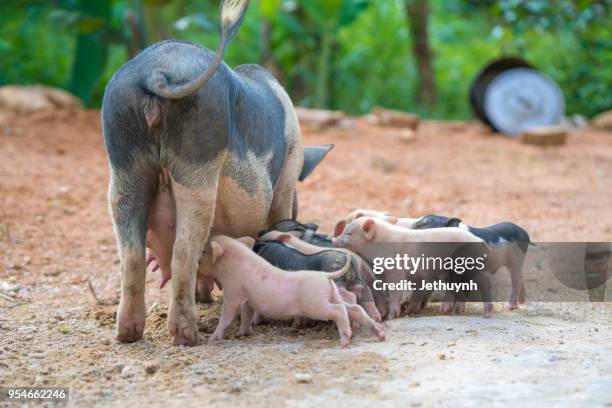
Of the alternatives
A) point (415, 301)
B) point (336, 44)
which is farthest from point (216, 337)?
point (336, 44)

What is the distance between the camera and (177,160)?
432 centimetres

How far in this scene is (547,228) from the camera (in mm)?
7398

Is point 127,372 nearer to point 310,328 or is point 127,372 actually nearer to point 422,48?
point 310,328

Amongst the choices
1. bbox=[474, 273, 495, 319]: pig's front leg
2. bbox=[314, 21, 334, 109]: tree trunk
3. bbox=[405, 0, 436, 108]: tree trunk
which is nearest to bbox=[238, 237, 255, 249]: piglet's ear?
bbox=[474, 273, 495, 319]: pig's front leg

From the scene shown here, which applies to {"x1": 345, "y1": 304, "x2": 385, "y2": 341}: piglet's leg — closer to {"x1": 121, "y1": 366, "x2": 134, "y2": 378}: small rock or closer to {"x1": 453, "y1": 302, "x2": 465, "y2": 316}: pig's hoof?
{"x1": 453, "y1": 302, "x2": 465, "y2": 316}: pig's hoof

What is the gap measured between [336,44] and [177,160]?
36.5 feet

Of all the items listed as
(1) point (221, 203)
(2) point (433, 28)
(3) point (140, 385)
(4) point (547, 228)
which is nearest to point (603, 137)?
(4) point (547, 228)

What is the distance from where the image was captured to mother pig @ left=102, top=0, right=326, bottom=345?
4.28m

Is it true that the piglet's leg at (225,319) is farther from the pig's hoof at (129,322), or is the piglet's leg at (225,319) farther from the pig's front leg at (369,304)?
the pig's front leg at (369,304)

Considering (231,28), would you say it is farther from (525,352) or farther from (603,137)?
(603,137)

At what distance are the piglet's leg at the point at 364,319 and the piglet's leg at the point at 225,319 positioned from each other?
0.62 m

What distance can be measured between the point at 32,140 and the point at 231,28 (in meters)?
6.61

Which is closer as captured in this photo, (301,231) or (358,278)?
(358,278)

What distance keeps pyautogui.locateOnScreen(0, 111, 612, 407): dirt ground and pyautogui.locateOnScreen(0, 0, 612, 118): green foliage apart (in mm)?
3049
